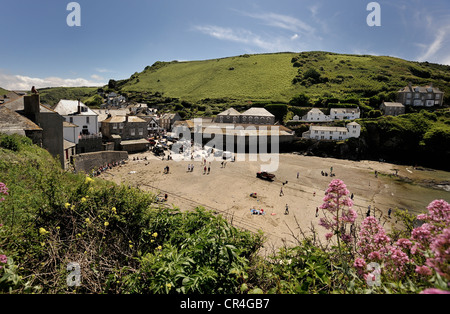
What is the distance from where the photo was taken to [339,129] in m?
50.8

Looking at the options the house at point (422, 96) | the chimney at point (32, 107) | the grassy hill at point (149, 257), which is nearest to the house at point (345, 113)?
the house at point (422, 96)

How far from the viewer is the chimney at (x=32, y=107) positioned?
19.5 meters

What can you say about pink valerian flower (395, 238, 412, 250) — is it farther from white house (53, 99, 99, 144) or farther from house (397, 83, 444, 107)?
house (397, 83, 444, 107)

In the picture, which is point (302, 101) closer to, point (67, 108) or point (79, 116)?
point (79, 116)

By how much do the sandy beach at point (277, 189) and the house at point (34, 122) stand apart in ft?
26.4

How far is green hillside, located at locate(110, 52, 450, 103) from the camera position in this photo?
89594 mm

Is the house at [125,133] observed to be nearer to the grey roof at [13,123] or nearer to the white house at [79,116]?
the white house at [79,116]

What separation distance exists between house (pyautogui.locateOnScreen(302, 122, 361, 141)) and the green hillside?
1303 inches

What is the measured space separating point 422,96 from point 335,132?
4283cm

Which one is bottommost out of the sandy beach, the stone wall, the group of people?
the sandy beach

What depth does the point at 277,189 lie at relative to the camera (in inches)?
1062

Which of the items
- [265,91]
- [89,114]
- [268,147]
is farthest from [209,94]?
[89,114]

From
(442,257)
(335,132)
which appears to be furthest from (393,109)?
(442,257)

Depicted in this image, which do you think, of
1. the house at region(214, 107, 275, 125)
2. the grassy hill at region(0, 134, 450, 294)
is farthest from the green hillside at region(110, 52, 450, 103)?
the grassy hill at region(0, 134, 450, 294)
